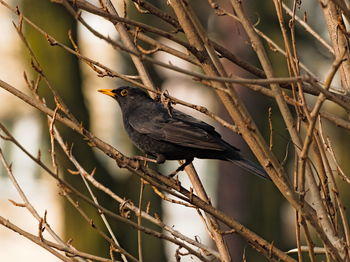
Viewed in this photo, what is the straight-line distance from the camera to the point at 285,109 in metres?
4.08

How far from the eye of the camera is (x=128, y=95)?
7527 mm

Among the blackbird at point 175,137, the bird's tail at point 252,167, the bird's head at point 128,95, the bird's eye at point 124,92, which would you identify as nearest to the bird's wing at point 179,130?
the blackbird at point 175,137

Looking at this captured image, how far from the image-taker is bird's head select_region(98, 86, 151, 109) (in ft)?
24.3

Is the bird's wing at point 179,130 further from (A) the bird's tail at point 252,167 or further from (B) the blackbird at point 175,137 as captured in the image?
(A) the bird's tail at point 252,167

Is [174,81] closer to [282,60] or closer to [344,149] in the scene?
[282,60]

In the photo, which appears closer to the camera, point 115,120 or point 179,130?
point 179,130

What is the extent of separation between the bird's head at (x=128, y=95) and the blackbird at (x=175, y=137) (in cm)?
21

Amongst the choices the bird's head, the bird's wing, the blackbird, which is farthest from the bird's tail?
the bird's head

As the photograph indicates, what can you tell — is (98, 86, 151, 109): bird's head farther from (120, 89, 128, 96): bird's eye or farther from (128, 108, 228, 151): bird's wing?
(128, 108, 228, 151): bird's wing

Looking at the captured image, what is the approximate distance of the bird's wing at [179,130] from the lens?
20.3ft

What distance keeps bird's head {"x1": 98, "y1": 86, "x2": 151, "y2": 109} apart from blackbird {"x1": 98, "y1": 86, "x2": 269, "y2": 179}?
21 cm

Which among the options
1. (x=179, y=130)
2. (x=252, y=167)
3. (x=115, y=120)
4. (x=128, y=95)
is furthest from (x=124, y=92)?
(x=115, y=120)

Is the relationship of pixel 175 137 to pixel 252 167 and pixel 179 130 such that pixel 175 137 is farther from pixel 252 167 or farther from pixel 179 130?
pixel 252 167

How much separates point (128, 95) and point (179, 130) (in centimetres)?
120
